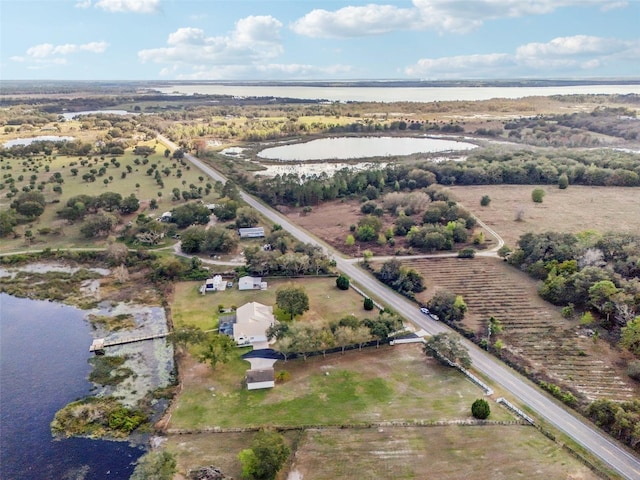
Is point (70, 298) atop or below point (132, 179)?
below

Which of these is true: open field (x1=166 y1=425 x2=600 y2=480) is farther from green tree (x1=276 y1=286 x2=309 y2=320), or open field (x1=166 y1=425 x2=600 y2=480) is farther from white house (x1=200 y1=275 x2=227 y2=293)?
white house (x1=200 y1=275 x2=227 y2=293)

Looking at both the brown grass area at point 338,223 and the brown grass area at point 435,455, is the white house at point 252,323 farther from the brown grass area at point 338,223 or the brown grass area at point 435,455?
the brown grass area at point 338,223

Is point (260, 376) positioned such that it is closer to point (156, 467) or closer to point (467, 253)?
point (156, 467)

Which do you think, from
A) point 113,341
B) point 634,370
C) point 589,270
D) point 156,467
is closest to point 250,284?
point 113,341

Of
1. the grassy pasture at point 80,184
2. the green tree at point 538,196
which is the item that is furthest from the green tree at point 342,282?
the green tree at point 538,196

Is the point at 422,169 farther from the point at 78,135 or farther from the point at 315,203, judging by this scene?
the point at 78,135

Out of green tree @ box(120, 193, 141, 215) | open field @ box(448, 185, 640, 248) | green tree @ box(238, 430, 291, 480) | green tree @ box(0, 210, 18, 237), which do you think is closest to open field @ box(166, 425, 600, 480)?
green tree @ box(238, 430, 291, 480)

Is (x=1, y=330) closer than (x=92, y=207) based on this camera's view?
Yes

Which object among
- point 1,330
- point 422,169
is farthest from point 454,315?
point 422,169
